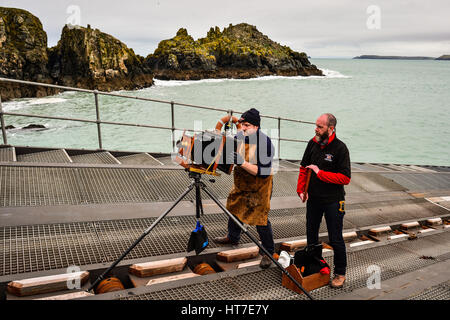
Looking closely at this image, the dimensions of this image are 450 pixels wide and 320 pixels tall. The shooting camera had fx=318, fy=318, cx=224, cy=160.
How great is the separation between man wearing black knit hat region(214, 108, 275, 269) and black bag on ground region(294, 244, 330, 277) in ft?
1.17

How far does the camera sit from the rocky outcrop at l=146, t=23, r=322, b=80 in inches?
3588

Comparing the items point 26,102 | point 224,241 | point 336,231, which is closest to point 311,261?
point 336,231

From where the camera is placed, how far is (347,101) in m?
57.0

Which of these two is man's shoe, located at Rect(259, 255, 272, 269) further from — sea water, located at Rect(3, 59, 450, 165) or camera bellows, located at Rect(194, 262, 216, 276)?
sea water, located at Rect(3, 59, 450, 165)

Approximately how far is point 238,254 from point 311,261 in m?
0.88

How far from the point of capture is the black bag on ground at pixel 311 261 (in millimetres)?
3210

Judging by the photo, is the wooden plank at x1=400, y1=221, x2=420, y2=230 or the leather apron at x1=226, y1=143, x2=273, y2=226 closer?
the leather apron at x1=226, y1=143, x2=273, y2=226

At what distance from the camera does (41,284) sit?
275cm

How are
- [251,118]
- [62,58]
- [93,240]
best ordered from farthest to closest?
[62,58] < [93,240] < [251,118]

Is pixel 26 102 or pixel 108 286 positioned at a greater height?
pixel 26 102

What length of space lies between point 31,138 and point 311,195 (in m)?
26.4

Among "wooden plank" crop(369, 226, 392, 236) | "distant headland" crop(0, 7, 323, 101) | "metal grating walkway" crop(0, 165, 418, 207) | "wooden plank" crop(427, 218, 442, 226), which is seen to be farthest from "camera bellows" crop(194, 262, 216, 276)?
"distant headland" crop(0, 7, 323, 101)

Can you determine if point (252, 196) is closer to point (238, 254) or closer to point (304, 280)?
point (238, 254)
